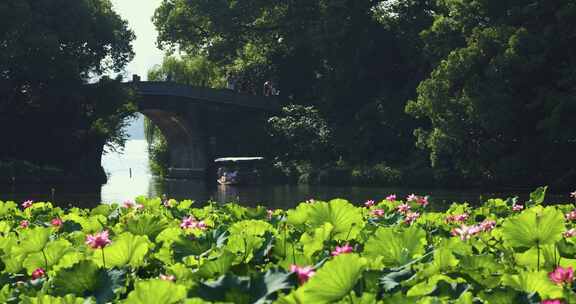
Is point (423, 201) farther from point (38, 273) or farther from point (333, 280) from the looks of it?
point (333, 280)

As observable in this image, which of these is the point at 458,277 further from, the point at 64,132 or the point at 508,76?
the point at 64,132

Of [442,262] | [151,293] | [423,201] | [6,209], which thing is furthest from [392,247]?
[6,209]

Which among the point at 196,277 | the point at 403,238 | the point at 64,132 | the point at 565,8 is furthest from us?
the point at 64,132

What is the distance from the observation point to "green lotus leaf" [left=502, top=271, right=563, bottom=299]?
246cm

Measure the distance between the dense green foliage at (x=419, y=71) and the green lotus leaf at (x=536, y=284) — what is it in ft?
87.0

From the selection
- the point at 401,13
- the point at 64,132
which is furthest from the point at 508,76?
the point at 64,132

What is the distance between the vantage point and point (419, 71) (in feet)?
133

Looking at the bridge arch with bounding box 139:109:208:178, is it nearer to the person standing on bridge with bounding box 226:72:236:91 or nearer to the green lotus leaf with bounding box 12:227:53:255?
the person standing on bridge with bounding box 226:72:236:91

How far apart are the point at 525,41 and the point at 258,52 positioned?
21.6 meters

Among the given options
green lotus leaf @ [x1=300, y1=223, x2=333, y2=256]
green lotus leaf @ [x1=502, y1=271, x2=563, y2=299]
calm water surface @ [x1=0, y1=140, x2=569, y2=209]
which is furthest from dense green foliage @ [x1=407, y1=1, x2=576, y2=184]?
green lotus leaf @ [x1=502, y1=271, x2=563, y2=299]

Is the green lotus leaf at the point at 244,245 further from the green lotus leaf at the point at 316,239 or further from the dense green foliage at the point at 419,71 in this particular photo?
the dense green foliage at the point at 419,71

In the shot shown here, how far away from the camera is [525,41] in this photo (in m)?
29.2

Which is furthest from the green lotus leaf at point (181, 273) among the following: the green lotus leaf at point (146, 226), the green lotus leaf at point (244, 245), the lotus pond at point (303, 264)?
the green lotus leaf at point (146, 226)

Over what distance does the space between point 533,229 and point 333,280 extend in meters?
1.33
